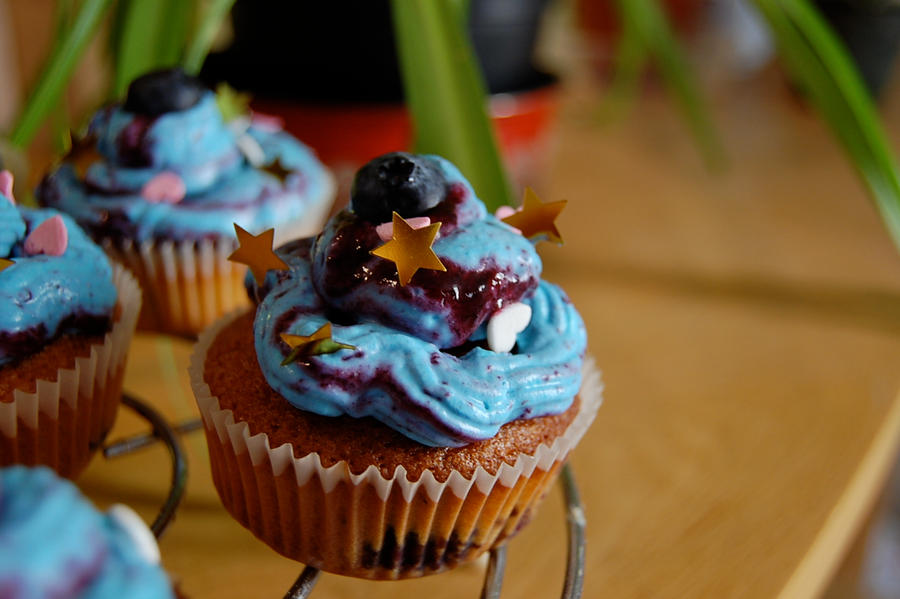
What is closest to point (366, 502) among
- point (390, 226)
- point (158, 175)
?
point (390, 226)

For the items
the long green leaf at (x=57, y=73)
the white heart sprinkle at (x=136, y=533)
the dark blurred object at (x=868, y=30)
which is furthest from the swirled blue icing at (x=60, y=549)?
the dark blurred object at (x=868, y=30)

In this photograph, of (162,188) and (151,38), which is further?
(151,38)

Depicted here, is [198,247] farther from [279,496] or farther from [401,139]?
[401,139]

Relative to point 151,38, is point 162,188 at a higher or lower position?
lower

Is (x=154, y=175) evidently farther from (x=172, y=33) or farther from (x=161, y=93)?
(x=172, y=33)

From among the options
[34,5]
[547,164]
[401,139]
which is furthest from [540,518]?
[34,5]

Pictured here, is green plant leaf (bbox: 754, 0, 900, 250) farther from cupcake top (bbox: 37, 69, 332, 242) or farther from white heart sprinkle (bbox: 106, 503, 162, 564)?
white heart sprinkle (bbox: 106, 503, 162, 564)
